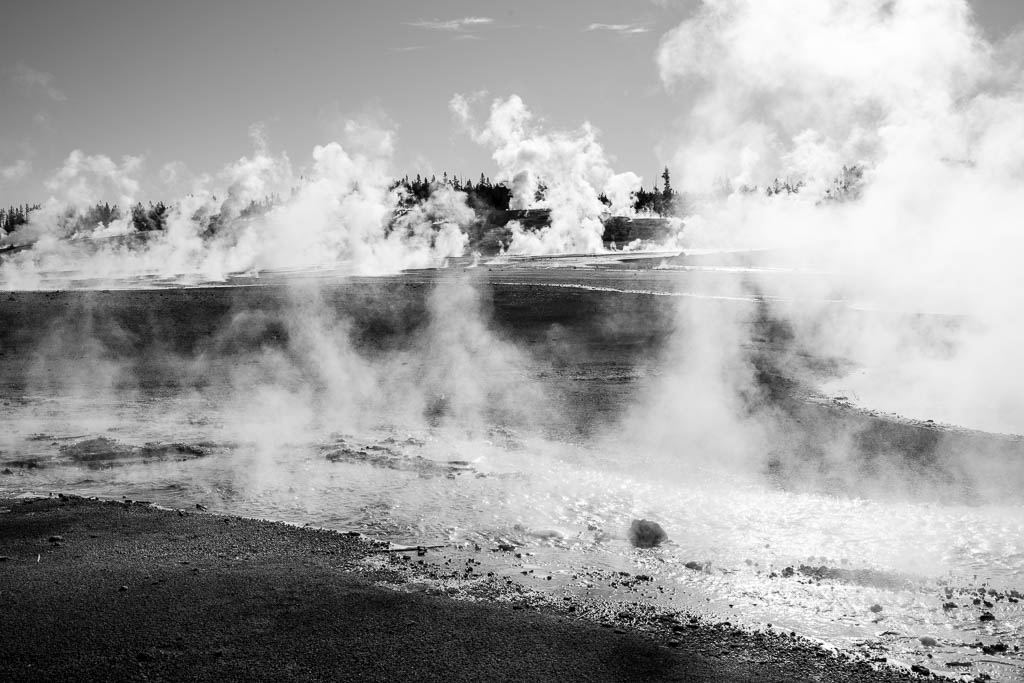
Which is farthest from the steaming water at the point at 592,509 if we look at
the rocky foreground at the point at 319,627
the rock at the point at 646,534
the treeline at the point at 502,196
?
the treeline at the point at 502,196

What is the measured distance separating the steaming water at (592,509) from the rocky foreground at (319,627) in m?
0.74

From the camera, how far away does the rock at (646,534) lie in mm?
9820

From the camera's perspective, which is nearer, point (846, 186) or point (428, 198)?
point (846, 186)

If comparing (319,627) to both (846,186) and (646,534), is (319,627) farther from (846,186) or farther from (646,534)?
(846,186)

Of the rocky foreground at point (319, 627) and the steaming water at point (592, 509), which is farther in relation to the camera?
the steaming water at point (592, 509)

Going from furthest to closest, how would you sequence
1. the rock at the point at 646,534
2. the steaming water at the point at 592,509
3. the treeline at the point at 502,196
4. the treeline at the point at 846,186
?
1. the treeline at the point at 502,196
2. the treeline at the point at 846,186
3. the rock at the point at 646,534
4. the steaming water at the point at 592,509

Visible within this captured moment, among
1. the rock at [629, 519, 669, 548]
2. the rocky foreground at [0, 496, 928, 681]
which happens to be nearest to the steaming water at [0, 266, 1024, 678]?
the rock at [629, 519, 669, 548]

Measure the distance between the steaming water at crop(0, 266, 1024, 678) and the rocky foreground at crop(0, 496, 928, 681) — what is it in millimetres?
735

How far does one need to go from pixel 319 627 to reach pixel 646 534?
4.47 m

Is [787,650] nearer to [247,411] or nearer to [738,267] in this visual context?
[247,411]

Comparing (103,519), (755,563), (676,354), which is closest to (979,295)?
(676,354)

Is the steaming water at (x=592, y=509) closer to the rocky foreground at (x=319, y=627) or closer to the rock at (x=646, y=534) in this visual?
the rock at (x=646, y=534)

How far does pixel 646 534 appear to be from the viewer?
9.88m

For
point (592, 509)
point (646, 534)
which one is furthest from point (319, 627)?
point (592, 509)
